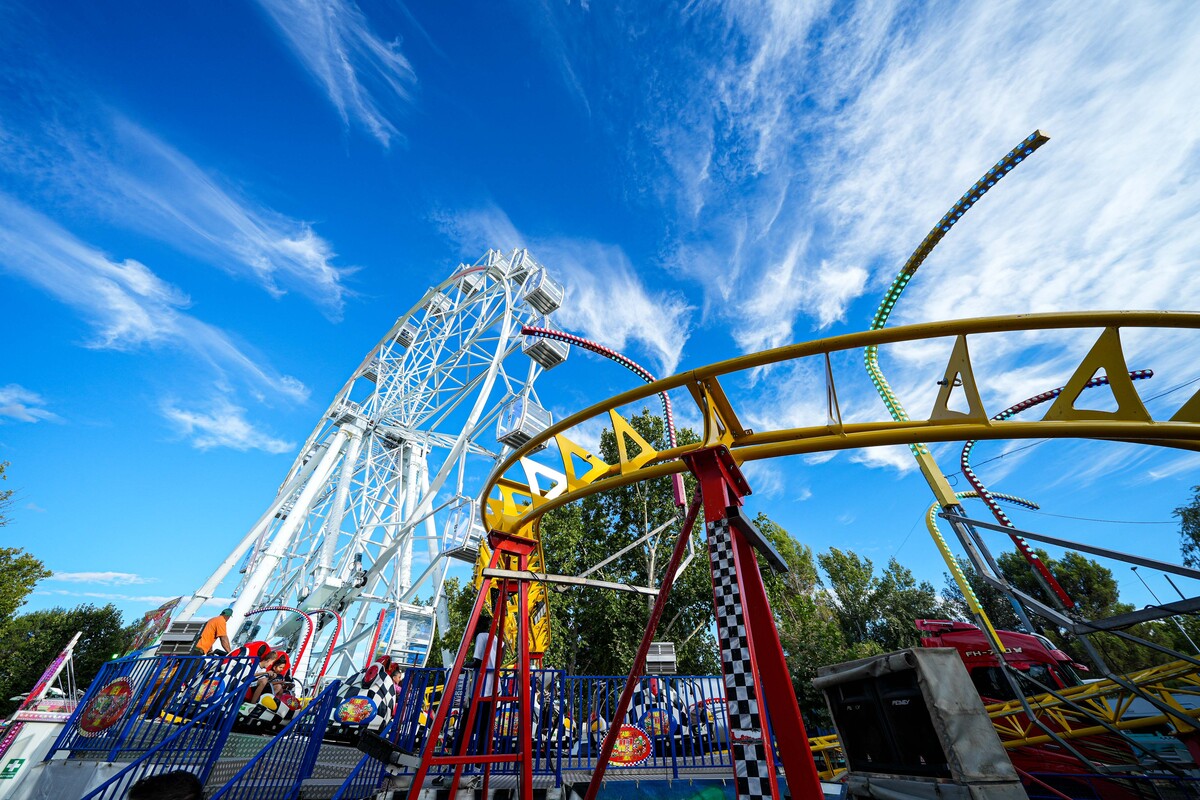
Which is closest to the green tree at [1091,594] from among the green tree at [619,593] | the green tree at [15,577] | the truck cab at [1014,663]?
the green tree at [619,593]

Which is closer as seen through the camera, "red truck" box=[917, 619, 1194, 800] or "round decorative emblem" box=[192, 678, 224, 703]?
"round decorative emblem" box=[192, 678, 224, 703]

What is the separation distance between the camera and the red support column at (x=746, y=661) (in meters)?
2.97

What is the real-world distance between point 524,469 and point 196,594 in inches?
602

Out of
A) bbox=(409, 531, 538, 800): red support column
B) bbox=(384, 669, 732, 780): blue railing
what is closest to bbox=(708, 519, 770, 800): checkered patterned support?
bbox=(409, 531, 538, 800): red support column

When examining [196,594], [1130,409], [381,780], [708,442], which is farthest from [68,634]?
[1130,409]

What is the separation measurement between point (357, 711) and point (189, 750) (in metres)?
2.98

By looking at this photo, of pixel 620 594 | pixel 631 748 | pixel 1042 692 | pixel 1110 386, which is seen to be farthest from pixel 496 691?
pixel 620 594

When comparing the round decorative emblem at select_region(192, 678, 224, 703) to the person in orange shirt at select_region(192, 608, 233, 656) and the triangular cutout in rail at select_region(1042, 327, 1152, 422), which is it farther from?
the triangular cutout in rail at select_region(1042, 327, 1152, 422)

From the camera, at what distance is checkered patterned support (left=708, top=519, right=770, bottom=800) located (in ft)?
9.94

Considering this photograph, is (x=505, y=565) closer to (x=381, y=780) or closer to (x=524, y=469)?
(x=524, y=469)

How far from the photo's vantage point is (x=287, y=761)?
218 inches

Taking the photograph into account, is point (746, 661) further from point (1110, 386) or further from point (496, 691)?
point (1110, 386)

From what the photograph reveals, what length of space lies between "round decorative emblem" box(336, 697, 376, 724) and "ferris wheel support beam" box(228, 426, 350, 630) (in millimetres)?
10614

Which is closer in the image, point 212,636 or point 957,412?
point 957,412
